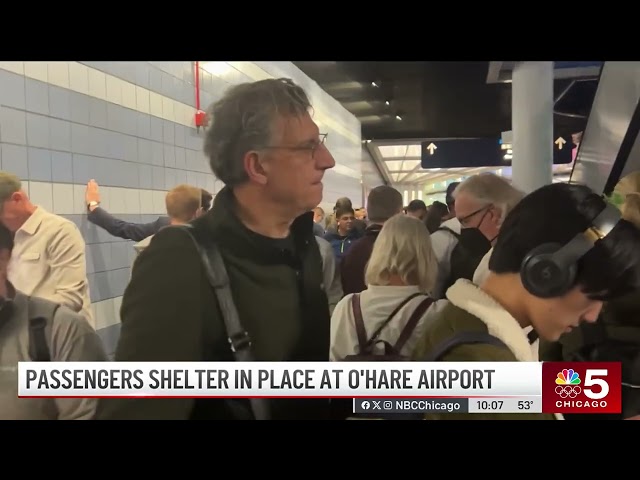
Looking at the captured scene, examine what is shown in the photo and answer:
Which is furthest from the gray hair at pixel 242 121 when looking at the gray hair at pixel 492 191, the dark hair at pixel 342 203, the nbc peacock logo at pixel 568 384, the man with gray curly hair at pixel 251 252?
the nbc peacock logo at pixel 568 384

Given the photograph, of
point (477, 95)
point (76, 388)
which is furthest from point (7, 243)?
point (477, 95)

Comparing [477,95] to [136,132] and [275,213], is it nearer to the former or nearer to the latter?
[275,213]

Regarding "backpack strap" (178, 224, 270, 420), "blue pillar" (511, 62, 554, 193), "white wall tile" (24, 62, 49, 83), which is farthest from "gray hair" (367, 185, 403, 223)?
"white wall tile" (24, 62, 49, 83)

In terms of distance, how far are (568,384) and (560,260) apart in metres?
0.49

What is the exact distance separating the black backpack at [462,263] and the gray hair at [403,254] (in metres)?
0.06

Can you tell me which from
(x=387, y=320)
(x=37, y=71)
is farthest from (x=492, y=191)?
(x=37, y=71)

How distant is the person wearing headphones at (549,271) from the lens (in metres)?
1.95

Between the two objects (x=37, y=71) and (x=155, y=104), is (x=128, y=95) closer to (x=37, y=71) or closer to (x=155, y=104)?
(x=155, y=104)

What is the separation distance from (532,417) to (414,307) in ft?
2.04

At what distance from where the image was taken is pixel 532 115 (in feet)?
7.18

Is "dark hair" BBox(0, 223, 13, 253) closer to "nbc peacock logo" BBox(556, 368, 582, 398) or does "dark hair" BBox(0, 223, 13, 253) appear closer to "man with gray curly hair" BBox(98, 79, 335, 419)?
"man with gray curly hair" BBox(98, 79, 335, 419)

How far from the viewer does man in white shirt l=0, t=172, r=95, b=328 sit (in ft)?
6.81

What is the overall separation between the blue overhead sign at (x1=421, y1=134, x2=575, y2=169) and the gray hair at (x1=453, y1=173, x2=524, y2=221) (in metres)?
0.07

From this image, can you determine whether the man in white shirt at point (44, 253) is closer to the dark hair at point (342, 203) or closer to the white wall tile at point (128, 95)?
the white wall tile at point (128, 95)
